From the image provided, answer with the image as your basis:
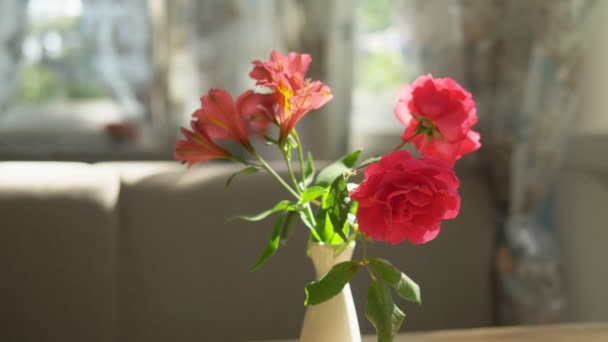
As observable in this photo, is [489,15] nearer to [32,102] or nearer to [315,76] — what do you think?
[315,76]

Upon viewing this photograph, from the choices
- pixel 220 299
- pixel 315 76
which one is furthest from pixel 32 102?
pixel 220 299

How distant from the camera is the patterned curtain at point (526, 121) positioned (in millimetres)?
2102

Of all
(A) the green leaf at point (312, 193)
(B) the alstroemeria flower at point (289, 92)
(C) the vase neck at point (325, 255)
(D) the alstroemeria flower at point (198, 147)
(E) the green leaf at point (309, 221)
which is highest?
(B) the alstroemeria flower at point (289, 92)

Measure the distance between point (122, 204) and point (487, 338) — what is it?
0.80 metres

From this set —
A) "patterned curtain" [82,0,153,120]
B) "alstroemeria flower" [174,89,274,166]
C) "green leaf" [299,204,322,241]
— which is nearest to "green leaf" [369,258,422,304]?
"green leaf" [299,204,322,241]

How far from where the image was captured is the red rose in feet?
2.74

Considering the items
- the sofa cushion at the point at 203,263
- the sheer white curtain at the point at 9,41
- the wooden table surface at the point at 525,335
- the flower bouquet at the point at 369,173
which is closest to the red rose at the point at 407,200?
the flower bouquet at the point at 369,173

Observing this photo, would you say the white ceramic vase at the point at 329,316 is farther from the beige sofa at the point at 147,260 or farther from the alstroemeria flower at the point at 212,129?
the beige sofa at the point at 147,260

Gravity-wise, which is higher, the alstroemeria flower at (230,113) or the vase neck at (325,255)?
the alstroemeria flower at (230,113)

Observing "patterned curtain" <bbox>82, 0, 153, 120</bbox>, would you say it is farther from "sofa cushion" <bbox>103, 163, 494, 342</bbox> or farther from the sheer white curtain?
"sofa cushion" <bbox>103, 163, 494, 342</bbox>

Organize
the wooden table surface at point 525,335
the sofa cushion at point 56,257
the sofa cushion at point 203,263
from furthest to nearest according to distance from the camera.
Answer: the sofa cushion at point 203,263, the sofa cushion at point 56,257, the wooden table surface at point 525,335

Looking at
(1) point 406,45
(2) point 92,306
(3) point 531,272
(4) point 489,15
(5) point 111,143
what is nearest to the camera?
(2) point 92,306

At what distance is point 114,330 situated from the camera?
1698mm

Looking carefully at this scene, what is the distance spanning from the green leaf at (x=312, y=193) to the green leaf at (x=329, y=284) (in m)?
0.09
